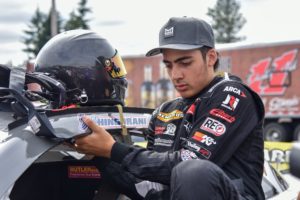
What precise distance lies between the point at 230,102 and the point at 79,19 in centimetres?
4668

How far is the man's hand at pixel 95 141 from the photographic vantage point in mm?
2066

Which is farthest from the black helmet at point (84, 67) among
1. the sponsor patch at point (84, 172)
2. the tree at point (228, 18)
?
the tree at point (228, 18)

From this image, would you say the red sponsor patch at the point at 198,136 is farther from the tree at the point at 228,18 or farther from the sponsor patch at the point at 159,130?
the tree at the point at 228,18

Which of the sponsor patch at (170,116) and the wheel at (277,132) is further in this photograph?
the wheel at (277,132)

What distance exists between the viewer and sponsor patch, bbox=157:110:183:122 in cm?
243

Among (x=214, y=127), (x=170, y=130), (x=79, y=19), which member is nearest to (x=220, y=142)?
(x=214, y=127)

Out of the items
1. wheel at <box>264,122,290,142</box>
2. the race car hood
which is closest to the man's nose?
the race car hood

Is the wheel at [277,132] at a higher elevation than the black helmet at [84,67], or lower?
lower

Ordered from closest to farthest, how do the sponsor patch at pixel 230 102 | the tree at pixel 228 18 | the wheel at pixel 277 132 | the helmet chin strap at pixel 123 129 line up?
the sponsor patch at pixel 230 102, the helmet chin strap at pixel 123 129, the wheel at pixel 277 132, the tree at pixel 228 18

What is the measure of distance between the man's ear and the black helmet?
693 mm

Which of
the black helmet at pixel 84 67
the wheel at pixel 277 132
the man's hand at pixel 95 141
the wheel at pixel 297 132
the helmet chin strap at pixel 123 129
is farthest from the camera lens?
the wheel at pixel 277 132

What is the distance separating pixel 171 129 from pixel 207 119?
266mm

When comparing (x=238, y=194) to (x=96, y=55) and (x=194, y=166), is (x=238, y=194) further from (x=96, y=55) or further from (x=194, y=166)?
(x=96, y=55)

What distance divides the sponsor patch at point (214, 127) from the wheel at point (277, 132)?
13708mm
